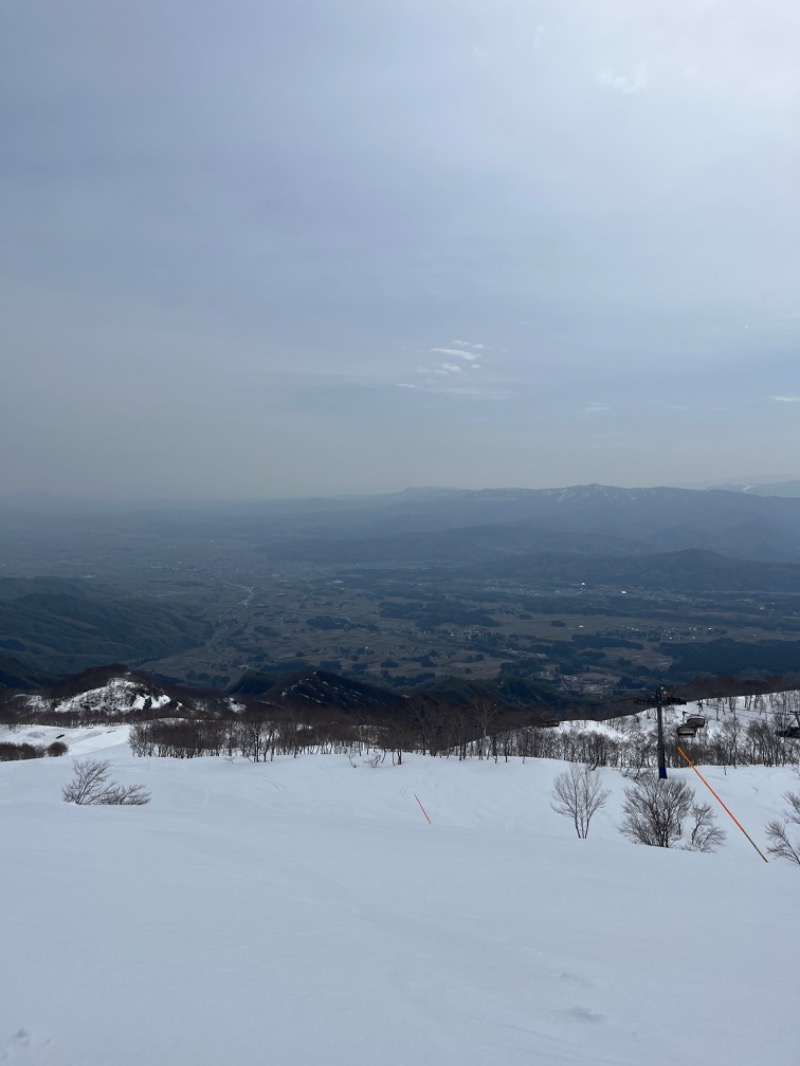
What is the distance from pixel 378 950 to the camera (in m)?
6.77

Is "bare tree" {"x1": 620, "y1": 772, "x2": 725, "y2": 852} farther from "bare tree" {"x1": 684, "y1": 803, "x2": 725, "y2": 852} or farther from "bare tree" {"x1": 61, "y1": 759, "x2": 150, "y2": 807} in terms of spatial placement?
"bare tree" {"x1": 61, "y1": 759, "x2": 150, "y2": 807}

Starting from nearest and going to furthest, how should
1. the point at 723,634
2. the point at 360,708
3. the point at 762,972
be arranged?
1. the point at 762,972
2. the point at 360,708
3. the point at 723,634

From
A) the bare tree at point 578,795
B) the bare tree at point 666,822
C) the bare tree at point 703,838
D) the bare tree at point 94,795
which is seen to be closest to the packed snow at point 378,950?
the bare tree at point 666,822

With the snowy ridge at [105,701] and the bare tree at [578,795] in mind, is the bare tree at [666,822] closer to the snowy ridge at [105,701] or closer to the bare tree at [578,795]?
the bare tree at [578,795]

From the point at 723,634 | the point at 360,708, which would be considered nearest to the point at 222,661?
the point at 360,708


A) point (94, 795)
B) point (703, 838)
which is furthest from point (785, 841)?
point (94, 795)

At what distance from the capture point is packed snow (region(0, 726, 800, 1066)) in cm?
502

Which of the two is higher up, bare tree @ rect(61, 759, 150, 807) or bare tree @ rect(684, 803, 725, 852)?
bare tree @ rect(61, 759, 150, 807)

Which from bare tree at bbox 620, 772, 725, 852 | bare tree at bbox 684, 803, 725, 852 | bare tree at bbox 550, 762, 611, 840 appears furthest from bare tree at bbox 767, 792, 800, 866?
bare tree at bbox 550, 762, 611, 840

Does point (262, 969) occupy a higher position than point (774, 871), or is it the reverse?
point (262, 969)

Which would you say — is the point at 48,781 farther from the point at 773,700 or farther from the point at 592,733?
the point at 773,700

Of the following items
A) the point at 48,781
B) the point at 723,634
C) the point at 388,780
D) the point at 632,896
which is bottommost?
the point at 723,634

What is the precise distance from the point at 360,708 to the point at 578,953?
88.5 m

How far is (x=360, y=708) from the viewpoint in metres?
92.2
